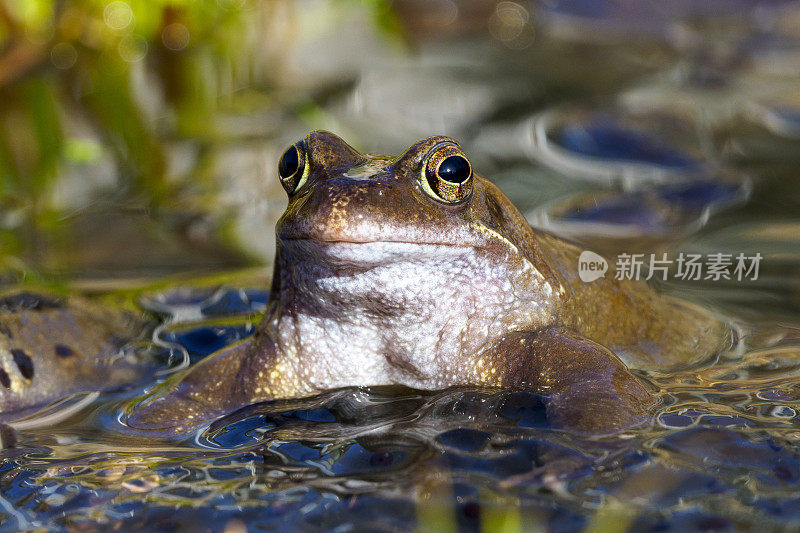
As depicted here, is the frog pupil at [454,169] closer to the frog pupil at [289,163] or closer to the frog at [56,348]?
the frog pupil at [289,163]

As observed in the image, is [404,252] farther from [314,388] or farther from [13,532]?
[13,532]

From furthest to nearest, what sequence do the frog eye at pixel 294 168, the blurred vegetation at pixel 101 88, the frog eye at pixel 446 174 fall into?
the blurred vegetation at pixel 101 88, the frog eye at pixel 294 168, the frog eye at pixel 446 174

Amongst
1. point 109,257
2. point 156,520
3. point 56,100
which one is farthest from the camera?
point 56,100

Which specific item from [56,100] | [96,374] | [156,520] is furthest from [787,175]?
[56,100]

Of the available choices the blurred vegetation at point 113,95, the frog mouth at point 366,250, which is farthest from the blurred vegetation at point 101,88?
the frog mouth at point 366,250

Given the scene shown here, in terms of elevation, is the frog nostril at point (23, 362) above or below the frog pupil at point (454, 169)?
below

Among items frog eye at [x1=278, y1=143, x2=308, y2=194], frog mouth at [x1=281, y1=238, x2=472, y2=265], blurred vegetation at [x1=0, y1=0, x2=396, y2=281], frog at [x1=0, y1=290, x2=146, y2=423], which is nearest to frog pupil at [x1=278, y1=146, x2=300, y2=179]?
frog eye at [x1=278, y1=143, x2=308, y2=194]

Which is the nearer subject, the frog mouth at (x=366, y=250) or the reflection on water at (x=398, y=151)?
the reflection on water at (x=398, y=151)
